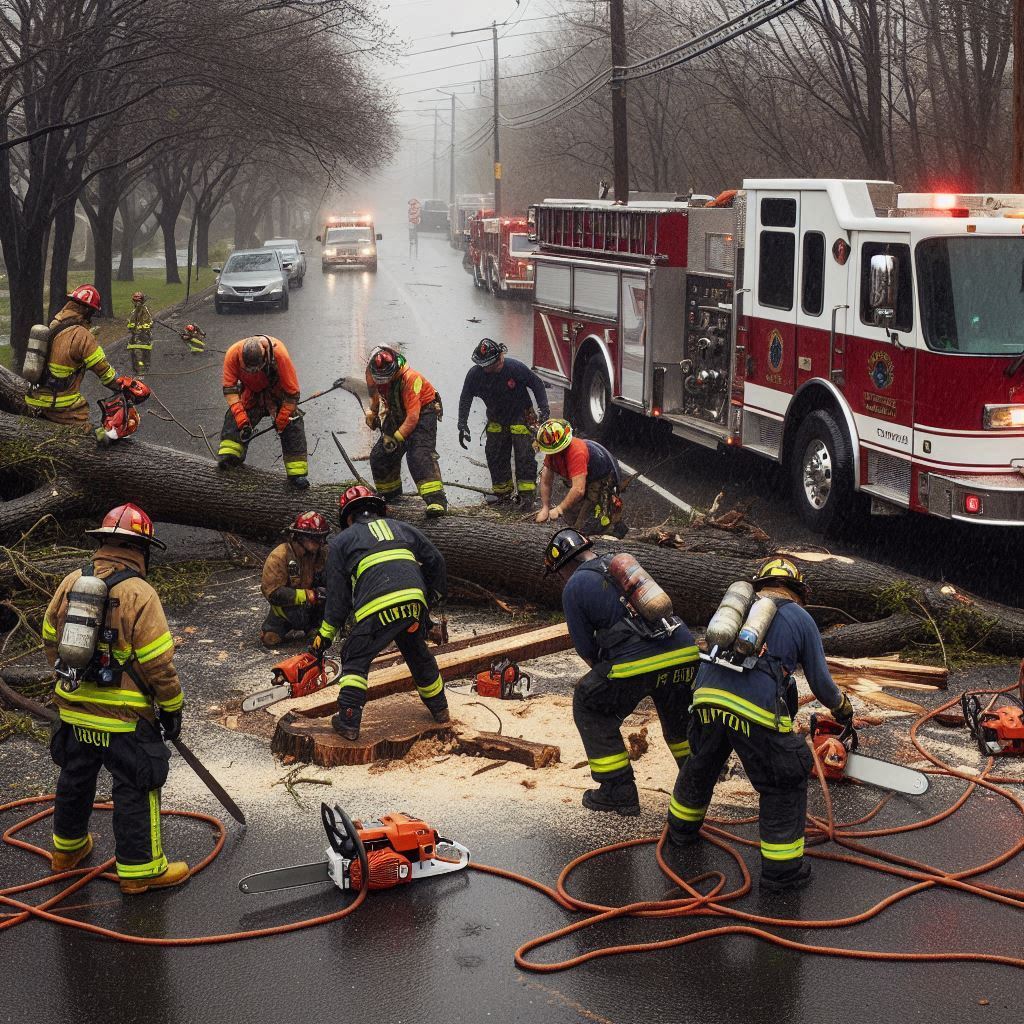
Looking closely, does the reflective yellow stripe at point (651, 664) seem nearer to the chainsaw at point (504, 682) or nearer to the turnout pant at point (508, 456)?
the chainsaw at point (504, 682)

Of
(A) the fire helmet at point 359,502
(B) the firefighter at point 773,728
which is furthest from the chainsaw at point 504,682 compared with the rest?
(B) the firefighter at point 773,728

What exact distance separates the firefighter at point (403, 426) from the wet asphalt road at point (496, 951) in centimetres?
416

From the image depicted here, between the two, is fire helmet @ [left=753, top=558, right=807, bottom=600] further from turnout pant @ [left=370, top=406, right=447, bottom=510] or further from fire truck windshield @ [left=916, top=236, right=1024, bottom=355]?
turnout pant @ [left=370, top=406, right=447, bottom=510]

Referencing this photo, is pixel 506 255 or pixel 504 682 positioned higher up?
pixel 506 255

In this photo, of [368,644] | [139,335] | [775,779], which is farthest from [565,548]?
[139,335]

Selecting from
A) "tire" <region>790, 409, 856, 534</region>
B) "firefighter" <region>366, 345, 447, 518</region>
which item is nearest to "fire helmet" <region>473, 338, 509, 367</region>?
"firefighter" <region>366, 345, 447, 518</region>

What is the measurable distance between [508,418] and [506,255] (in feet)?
80.6

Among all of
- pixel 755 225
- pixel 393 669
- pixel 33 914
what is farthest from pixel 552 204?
pixel 33 914

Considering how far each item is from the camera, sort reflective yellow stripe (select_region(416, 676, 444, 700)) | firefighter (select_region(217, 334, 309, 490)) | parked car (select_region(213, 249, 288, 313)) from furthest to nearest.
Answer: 1. parked car (select_region(213, 249, 288, 313))
2. firefighter (select_region(217, 334, 309, 490))
3. reflective yellow stripe (select_region(416, 676, 444, 700))

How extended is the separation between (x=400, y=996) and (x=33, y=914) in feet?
5.05

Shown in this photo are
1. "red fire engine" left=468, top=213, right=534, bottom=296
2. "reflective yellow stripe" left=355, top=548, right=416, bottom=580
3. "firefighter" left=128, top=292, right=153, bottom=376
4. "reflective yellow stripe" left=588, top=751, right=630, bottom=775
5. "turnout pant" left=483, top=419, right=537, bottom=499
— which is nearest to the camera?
"reflective yellow stripe" left=588, top=751, right=630, bottom=775

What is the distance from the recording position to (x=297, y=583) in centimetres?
861

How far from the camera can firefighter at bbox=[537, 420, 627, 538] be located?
924 centimetres

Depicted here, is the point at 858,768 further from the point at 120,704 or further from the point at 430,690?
the point at 120,704
